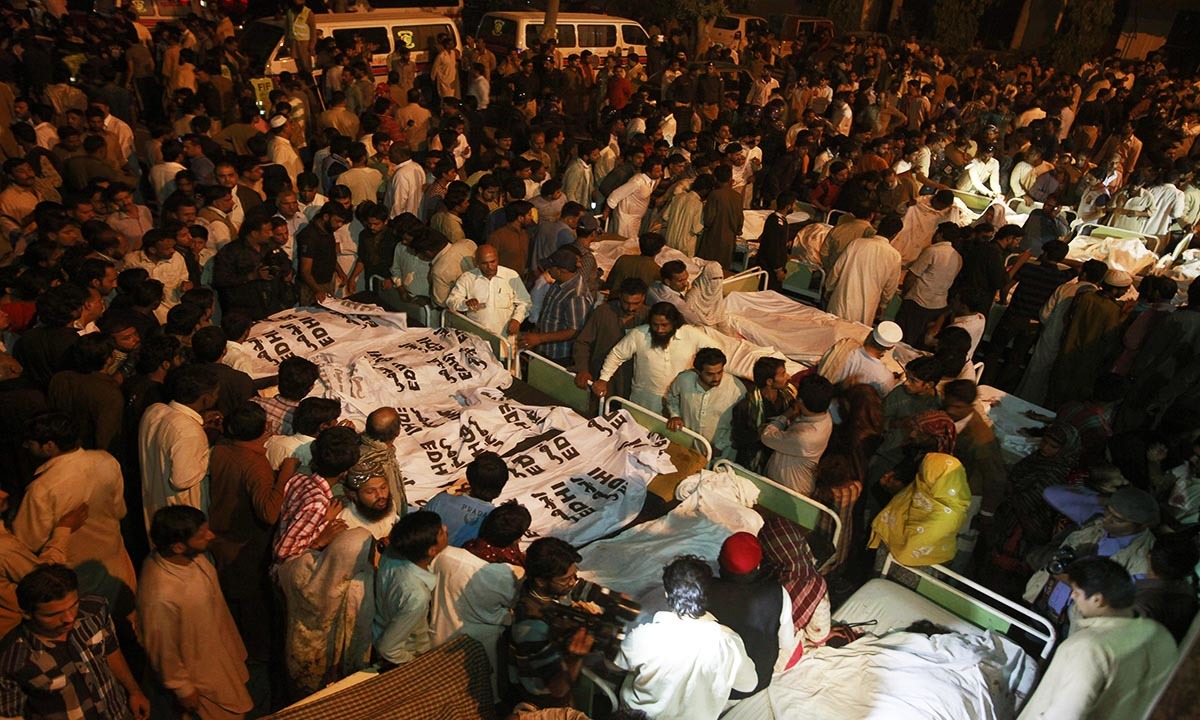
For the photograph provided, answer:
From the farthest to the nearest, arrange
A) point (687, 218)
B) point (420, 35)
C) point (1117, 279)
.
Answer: point (420, 35), point (687, 218), point (1117, 279)

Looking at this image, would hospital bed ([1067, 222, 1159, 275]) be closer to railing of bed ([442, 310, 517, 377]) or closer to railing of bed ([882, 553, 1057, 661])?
railing of bed ([882, 553, 1057, 661])

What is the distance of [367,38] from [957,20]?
64.1ft

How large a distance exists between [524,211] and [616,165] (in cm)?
361

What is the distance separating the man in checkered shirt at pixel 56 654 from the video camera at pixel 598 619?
199 centimetres

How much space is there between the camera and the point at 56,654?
347 cm

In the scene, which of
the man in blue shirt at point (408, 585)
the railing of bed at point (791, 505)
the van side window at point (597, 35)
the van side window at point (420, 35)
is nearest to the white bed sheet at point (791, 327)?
the railing of bed at point (791, 505)

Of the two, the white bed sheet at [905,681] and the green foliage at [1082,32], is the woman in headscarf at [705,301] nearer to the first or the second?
the white bed sheet at [905,681]

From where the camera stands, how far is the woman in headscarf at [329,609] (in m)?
4.05

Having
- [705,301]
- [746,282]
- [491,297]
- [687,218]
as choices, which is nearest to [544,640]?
[491,297]

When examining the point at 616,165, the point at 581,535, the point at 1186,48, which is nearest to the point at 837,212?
the point at 616,165

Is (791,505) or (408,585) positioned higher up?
(408,585)

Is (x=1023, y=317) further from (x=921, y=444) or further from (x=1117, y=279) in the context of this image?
(x=921, y=444)

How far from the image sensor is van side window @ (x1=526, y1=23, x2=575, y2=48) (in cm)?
1792

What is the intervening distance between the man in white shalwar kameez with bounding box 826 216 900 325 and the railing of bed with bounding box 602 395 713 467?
3.10 m
